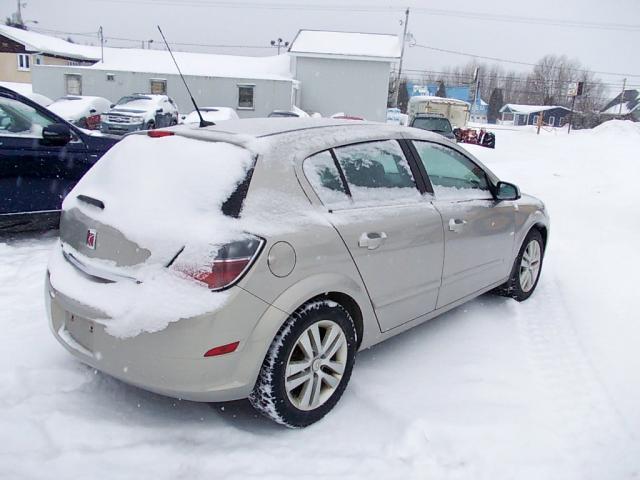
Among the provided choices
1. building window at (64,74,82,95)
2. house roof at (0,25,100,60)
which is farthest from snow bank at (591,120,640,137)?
house roof at (0,25,100,60)

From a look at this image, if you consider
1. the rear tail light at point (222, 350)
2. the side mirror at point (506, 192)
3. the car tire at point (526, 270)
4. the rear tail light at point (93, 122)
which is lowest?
the rear tail light at point (93, 122)

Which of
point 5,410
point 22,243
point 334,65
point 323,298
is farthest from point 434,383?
point 334,65

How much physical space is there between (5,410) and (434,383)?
2437 mm

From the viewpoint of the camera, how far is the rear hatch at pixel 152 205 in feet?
8.53

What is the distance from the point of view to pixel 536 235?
507 cm

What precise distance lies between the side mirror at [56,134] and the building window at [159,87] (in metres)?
30.6

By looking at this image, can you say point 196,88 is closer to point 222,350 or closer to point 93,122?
point 93,122

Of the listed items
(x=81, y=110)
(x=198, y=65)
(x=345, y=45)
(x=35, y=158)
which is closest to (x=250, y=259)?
(x=35, y=158)

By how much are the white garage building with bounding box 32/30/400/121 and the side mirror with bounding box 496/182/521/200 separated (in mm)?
30875

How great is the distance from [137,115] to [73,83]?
15.7 m

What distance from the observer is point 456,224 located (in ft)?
12.6

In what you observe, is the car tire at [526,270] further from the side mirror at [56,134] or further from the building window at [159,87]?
the building window at [159,87]

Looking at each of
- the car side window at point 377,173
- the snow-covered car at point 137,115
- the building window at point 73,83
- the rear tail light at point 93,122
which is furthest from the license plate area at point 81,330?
the building window at point 73,83

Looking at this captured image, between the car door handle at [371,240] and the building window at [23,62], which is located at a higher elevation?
the building window at [23,62]
